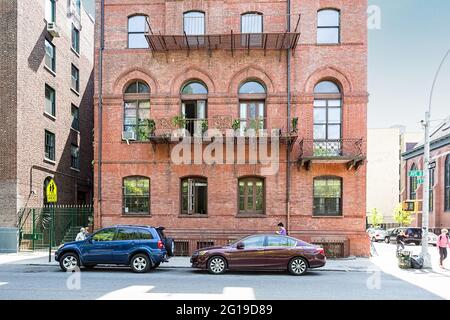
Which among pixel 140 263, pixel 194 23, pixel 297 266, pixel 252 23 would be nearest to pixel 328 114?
pixel 252 23

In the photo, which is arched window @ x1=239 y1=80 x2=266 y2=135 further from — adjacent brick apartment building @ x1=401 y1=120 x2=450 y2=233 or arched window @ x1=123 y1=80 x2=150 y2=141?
adjacent brick apartment building @ x1=401 y1=120 x2=450 y2=233

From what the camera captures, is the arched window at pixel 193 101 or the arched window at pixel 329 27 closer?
the arched window at pixel 329 27

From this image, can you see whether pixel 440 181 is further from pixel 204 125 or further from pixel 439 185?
pixel 204 125

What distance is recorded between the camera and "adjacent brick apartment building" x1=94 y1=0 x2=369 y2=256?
61.8 ft

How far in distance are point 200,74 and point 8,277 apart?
39.8 ft

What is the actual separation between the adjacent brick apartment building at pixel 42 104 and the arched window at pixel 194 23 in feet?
30.7

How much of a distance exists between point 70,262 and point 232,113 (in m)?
9.96

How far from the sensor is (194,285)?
11.3 m

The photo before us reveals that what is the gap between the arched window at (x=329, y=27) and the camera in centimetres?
1931

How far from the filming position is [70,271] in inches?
554

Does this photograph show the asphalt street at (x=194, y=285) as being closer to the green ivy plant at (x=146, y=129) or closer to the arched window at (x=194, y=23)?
the green ivy plant at (x=146, y=129)

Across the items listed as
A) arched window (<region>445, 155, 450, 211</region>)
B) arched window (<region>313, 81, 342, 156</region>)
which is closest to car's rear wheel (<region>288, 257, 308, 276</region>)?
arched window (<region>313, 81, 342, 156</region>)

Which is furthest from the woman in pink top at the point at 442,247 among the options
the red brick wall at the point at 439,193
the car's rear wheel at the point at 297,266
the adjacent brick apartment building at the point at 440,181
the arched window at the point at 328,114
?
the red brick wall at the point at 439,193

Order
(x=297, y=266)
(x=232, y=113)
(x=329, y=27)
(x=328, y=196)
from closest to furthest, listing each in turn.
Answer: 1. (x=297, y=266)
2. (x=328, y=196)
3. (x=232, y=113)
4. (x=329, y=27)
